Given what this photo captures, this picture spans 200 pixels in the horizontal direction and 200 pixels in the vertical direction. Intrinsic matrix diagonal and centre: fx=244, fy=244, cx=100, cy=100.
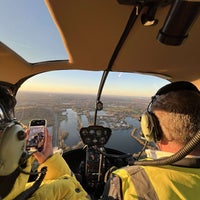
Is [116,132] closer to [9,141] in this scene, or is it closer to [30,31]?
[30,31]

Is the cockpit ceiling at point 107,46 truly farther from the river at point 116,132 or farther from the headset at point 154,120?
the river at point 116,132

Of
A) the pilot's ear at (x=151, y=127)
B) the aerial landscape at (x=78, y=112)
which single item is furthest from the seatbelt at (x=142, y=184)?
the aerial landscape at (x=78, y=112)

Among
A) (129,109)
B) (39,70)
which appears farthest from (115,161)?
(39,70)

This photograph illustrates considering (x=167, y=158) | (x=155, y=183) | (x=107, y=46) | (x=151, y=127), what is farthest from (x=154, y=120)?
(x=107, y=46)

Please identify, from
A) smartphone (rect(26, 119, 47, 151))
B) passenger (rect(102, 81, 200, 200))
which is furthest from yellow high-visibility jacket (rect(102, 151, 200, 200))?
smartphone (rect(26, 119, 47, 151))

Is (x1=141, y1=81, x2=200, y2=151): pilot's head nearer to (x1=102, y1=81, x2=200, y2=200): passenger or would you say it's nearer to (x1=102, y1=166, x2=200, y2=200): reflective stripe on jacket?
→ (x1=102, y1=81, x2=200, y2=200): passenger

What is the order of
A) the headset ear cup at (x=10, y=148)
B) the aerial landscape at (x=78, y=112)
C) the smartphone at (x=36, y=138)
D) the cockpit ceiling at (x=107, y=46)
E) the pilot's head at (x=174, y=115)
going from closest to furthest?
the headset ear cup at (x=10, y=148), the pilot's head at (x=174, y=115), the cockpit ceiling at (x=107, y=46), the smartphone at (x=36, y=138), the aerial landscape at (x=78, y=112)
